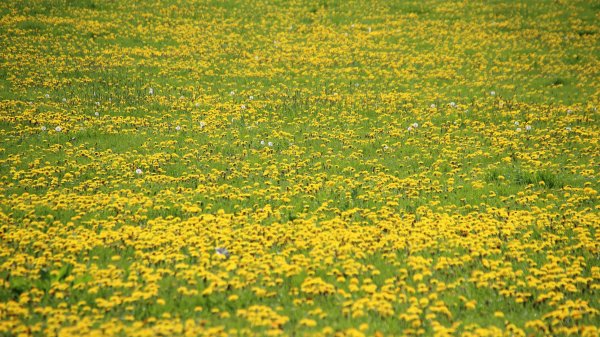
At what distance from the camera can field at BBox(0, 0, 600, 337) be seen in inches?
305

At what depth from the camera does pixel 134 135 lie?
50.9 feet

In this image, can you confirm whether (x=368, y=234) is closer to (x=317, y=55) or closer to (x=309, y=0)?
(x=317, y=55)

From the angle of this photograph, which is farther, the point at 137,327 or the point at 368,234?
the point at 368,234

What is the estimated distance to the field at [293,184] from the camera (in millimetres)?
7746

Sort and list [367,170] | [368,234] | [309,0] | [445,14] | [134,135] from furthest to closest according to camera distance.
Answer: [309,0] < [445,14] < [134,135] < [367,170] < [368,234]

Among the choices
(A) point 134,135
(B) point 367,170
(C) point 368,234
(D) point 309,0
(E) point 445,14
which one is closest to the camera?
(C) point 368,234

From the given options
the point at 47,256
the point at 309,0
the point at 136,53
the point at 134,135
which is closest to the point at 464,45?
the point at 309,0

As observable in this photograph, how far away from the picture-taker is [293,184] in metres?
12.5

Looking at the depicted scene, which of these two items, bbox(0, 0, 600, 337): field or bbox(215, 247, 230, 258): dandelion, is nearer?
bbox(0, 0, 600, 337): field

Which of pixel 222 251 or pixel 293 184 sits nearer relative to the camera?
pixel 222 251

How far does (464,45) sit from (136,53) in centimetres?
1576

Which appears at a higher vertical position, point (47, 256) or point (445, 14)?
point (445, 14)

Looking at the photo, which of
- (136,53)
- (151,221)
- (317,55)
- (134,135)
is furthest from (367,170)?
(136,53)

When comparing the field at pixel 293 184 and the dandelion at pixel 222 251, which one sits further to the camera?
the dandelion at pixel 222 251
